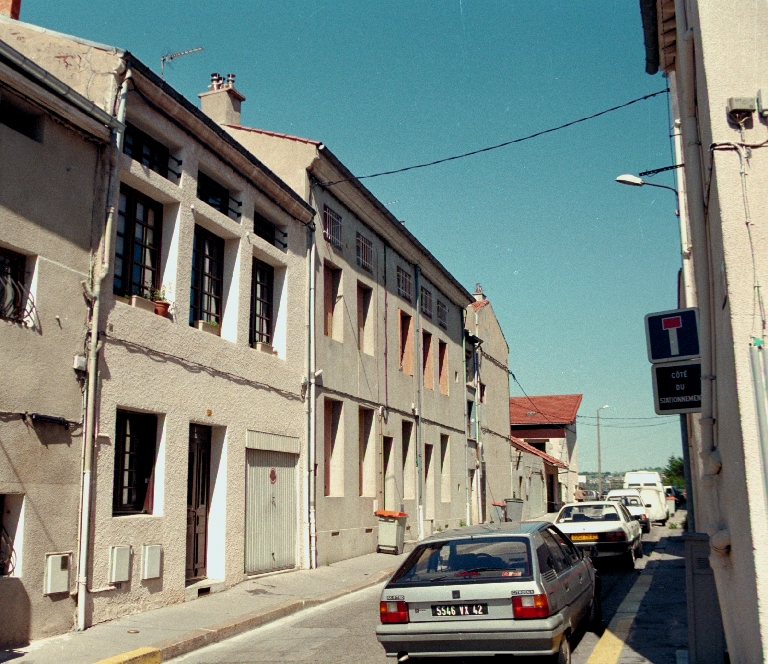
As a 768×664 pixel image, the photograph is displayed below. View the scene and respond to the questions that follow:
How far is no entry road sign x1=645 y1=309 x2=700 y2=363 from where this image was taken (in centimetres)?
720

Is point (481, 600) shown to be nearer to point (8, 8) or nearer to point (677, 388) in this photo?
point (677, 388)

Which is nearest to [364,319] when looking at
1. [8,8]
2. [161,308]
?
[161,308]

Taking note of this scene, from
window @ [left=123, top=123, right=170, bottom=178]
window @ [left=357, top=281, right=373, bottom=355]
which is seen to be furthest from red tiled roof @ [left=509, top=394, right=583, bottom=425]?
window @ [left=123, top=123, right=170, bottom=178]

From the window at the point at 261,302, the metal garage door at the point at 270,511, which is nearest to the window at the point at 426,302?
the window at the point at 261,302

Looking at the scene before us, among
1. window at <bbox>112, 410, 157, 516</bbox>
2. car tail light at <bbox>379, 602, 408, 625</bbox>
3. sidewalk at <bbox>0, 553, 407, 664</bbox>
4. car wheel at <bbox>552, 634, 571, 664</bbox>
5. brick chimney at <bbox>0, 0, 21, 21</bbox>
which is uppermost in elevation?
brick chimney at <bbox>0, 0, 21, 21</bbox>

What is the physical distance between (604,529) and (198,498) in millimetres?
8235

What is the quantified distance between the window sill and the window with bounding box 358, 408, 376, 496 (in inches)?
253

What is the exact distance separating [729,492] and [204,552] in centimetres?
895

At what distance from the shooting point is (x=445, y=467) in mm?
26250

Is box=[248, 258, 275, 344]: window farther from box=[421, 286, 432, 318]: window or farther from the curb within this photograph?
box=[421, 286, 432, 318]: window

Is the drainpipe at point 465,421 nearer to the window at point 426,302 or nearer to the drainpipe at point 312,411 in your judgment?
the window at point 426,302

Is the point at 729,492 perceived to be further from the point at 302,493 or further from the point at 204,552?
the point at 302,493

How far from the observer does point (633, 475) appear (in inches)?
1663

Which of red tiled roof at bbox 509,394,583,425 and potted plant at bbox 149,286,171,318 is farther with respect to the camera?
red tiled roof at bbox 509,394,583,425
